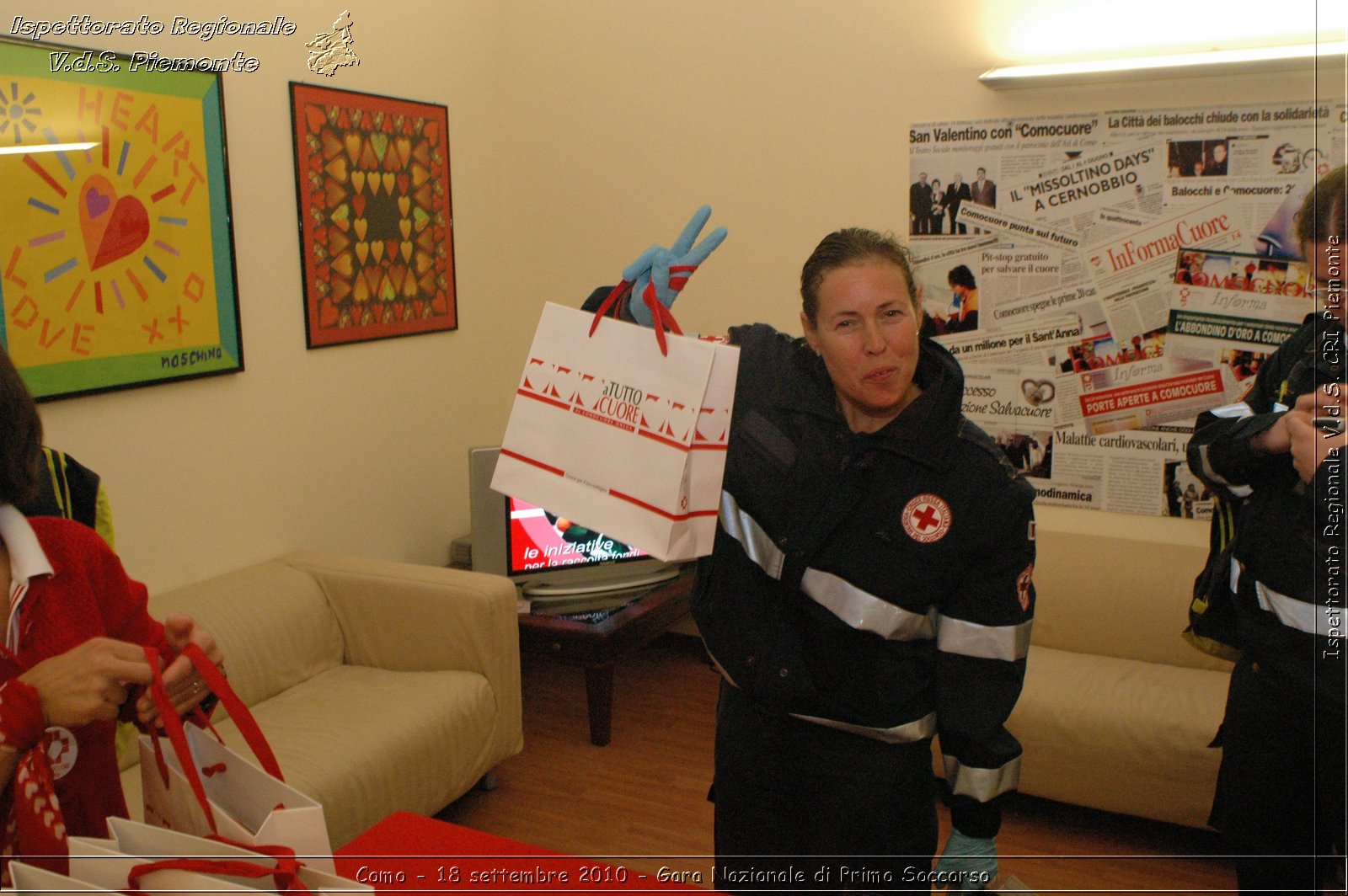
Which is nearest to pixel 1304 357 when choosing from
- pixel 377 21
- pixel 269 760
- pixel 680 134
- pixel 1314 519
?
pixel 1314 519

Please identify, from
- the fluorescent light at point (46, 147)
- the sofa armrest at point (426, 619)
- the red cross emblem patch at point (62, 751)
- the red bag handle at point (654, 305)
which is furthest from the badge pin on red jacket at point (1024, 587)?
the fluorescent light at point (46, 147)

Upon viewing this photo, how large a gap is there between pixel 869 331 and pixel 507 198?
10.1ft

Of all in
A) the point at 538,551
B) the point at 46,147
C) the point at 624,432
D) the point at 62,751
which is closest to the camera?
the point at 62,751

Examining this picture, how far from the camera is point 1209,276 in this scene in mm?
3156

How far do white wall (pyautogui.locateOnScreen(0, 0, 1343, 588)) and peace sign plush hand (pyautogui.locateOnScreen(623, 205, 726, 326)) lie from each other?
6.08 feet

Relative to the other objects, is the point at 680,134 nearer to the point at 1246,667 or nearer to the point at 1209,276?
the point at 1209,276

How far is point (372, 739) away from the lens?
264 cm

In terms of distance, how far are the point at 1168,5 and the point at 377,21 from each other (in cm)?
256

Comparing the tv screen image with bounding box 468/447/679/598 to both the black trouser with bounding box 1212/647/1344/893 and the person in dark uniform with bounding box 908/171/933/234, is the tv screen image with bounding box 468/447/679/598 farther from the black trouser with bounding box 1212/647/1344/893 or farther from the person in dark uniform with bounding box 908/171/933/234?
the black trouser with bounding box 1212/647/1344/893

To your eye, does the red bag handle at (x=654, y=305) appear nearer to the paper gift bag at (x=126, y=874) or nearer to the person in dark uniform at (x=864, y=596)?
the person in dark uniform at (x=864, y=596)

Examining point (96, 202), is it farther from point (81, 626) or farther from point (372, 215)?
point (81, 626)

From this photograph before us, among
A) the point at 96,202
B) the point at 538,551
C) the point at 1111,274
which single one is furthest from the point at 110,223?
the point at 1111,274

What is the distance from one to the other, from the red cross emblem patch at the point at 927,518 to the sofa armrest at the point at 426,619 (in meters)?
1.78

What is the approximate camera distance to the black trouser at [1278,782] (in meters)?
1.54
